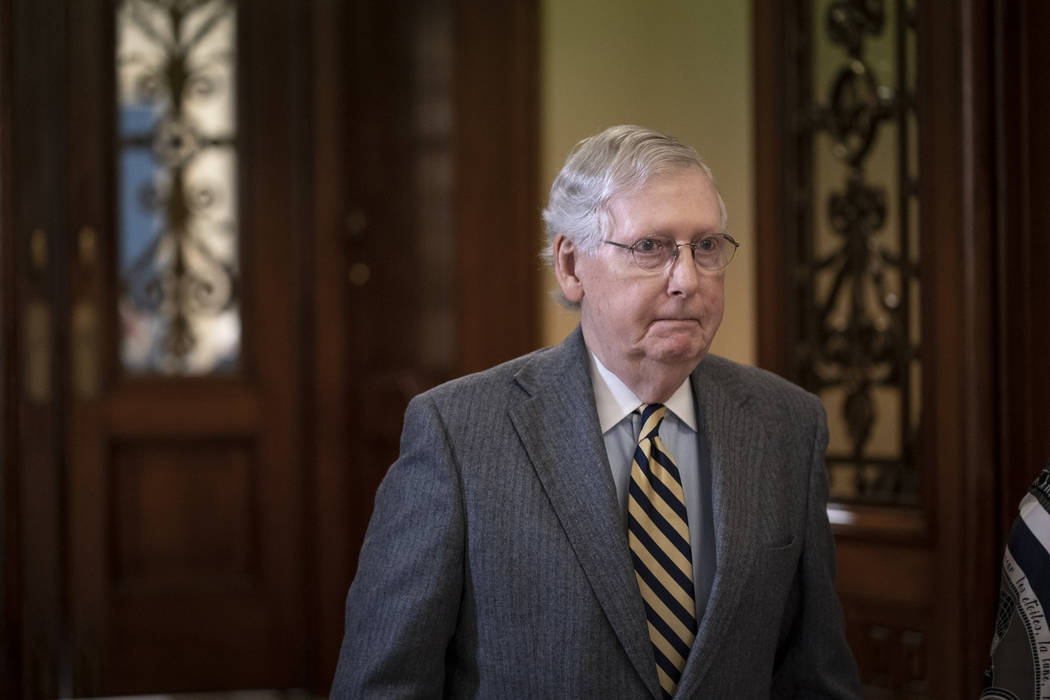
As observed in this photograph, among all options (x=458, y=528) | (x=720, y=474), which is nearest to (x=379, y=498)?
(x=458, y=528)

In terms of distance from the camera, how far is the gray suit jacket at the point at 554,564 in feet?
4.34

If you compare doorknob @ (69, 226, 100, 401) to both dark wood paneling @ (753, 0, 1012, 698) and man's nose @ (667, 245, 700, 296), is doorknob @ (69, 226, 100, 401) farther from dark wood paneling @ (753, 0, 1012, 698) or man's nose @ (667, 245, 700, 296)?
man's nose @ (667, 245, 700, 296)

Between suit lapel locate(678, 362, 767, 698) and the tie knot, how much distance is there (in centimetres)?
7

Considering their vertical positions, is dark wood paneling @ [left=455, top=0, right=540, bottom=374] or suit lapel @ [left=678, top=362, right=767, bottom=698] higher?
dark wood paneling @ [left=455, top=0, right=540, bottom=374]

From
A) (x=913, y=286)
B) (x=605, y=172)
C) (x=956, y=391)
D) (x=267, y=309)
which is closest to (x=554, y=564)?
(x=605, y=172)

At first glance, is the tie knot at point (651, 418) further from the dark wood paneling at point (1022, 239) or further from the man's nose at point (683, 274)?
the dark wood paneling at point (1022, 239)

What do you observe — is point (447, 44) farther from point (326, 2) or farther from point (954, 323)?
point (954, 323)

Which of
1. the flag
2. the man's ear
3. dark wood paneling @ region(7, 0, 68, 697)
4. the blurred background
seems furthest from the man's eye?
dark wood paneling @ region(7, 0, 68, 697)

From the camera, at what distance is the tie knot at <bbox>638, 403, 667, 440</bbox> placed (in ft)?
4.66

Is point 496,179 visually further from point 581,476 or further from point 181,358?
point 581,476

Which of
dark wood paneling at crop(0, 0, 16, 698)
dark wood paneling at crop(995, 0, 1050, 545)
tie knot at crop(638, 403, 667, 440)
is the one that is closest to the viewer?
tie knot at crop(638, 403, 667, 440)

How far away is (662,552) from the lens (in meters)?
1.38

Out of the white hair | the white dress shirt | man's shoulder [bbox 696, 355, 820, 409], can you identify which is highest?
the white hair

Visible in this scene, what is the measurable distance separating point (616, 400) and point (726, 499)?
0.60 feet
